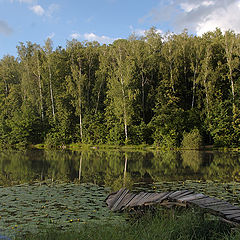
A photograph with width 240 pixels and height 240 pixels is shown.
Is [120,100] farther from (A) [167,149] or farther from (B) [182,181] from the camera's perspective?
(B) [182,181]

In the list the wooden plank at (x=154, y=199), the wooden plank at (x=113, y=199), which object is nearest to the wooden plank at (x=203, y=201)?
the wooden plank at (x=154, y=199)

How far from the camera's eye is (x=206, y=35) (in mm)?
38812

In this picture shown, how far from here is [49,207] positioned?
7.96 m

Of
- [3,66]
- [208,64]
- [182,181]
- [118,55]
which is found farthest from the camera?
[3,66]

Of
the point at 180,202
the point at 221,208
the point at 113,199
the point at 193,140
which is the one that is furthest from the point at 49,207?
the point at 193,140

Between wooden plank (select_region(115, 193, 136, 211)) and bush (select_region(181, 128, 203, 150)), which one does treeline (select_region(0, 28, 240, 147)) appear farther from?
wooden plank (select_region(115, 193, 136, 211))

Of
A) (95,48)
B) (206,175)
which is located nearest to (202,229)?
(206,175)

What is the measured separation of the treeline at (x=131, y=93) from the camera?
30125mm

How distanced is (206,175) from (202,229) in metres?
8.77

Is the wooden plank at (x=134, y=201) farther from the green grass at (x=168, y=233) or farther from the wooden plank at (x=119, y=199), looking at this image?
the green grass at (x=168, y=233)

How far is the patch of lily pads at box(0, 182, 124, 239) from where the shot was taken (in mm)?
6410

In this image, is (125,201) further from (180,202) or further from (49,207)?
(49,207)

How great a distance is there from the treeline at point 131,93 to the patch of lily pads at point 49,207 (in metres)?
19.6

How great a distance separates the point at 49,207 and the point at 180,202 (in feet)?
11.8
